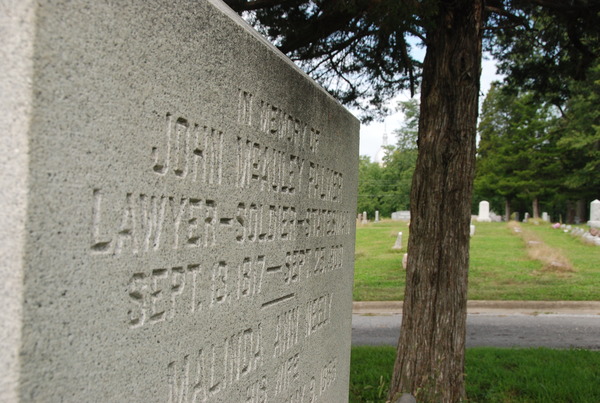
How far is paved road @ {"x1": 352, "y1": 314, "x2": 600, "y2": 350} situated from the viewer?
329 inches

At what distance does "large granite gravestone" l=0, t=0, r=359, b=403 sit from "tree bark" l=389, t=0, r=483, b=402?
2396mm

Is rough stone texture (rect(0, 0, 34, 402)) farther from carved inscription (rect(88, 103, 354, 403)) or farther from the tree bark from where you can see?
the tree bark

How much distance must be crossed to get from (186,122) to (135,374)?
658mm

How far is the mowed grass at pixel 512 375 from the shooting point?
5.06 meters

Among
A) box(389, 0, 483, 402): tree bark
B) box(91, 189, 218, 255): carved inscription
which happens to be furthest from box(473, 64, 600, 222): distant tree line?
box(91, 189, 218, 255): carved inscription

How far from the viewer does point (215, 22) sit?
168 cm

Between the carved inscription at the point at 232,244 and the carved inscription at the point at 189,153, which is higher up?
the carved inscription at the point at 189,153

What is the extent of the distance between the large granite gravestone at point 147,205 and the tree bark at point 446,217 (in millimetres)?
2396

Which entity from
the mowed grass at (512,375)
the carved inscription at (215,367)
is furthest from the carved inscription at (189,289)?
the mowed grass at (512,375)

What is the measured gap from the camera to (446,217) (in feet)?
14.9

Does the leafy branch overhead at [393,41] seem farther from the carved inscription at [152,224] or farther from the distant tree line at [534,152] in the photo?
the distant tree line at [534,152]

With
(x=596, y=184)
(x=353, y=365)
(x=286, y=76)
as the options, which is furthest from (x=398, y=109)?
(x=596, y=184)

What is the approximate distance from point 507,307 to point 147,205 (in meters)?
11.1

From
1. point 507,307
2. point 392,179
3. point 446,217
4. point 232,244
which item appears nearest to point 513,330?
point 507,307
